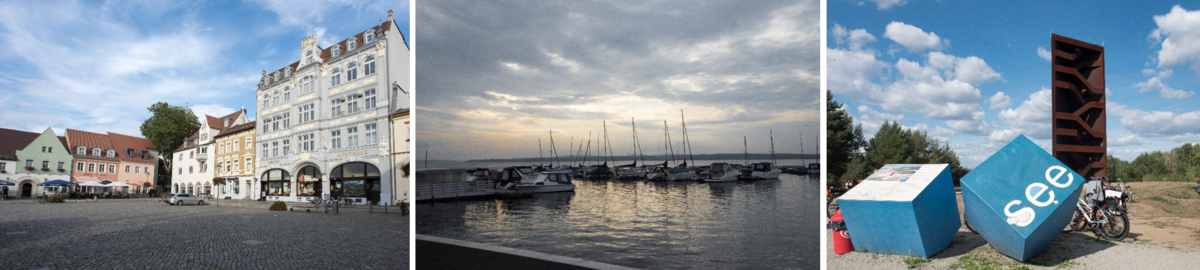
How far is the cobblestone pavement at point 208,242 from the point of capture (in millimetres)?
6109

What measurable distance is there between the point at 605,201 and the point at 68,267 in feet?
42.7

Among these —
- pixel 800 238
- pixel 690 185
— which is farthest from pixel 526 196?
pixel 800 238

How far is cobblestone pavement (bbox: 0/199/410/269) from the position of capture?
6109 millimetres

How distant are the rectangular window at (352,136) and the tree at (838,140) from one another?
37.1 feet

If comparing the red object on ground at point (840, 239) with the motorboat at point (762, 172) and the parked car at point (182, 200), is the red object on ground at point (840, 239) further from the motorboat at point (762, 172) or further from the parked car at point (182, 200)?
the parked car at point (182, 200)

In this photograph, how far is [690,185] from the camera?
22.5 metres

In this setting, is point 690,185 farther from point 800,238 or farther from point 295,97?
point 295,97

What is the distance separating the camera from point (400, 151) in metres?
11.6

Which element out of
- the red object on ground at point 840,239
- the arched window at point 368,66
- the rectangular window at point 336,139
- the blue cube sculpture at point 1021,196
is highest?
the arched window at point 368,66

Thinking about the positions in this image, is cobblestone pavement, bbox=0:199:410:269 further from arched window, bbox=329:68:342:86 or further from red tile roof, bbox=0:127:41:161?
red tile roof, bbox=0:127:41:161

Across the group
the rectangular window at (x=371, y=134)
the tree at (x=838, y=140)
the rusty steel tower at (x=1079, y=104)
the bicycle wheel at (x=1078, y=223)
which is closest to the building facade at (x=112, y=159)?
the rectangular window at (x=371, y=134)

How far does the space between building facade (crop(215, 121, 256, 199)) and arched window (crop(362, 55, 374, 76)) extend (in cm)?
769

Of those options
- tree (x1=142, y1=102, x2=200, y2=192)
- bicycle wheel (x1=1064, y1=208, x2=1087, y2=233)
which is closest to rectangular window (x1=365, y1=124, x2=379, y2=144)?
bicycle wheel (x1=1064, y1=208, x2=1087, y2=233)

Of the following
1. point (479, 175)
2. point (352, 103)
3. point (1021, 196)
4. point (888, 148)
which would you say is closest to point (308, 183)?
point (352, 103)
